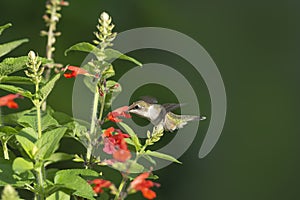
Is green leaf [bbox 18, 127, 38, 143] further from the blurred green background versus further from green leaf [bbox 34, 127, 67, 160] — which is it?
the blurred green background

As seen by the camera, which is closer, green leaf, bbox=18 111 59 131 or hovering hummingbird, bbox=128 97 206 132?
green leaf, bbox=18 111 59 131

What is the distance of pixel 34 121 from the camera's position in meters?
0.63

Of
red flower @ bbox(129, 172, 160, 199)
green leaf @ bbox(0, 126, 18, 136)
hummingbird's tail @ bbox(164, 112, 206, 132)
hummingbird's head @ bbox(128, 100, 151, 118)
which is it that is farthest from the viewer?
hummingbird's tail @ bbox(164, 112, 206, 132)

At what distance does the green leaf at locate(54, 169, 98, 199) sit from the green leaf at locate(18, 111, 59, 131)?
58mm

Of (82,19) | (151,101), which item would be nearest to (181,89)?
(151,101)

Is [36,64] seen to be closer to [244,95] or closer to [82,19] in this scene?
[82,19]

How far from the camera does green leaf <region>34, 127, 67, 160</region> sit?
0.55m

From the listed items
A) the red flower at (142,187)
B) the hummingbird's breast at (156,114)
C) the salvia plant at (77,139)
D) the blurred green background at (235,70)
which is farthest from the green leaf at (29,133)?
the blurred green background at (235,70)

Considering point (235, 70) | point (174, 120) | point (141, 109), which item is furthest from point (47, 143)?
point (235, 70)

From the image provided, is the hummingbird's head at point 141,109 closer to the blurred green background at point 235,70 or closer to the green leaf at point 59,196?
the green leaf at point 59,196

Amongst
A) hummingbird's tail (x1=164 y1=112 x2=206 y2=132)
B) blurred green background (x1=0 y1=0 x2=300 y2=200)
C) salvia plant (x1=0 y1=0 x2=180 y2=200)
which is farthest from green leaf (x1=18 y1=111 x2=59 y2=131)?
blurred green background (x1=0 y1=0 x2=300 y2=200)

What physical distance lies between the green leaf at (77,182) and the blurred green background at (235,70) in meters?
1.31

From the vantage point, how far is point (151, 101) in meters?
0.77

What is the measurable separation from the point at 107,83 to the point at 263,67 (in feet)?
5.37
